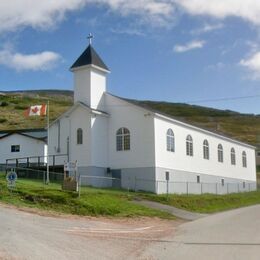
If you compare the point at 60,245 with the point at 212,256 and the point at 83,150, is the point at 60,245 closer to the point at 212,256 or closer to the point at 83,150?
the point at 212,256

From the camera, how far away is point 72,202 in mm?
27172

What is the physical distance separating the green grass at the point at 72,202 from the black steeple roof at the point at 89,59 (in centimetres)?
1589

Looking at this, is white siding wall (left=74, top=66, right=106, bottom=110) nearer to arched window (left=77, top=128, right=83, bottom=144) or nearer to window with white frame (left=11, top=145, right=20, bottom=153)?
arched window (left=77, top=128, right=83, bottom=144)

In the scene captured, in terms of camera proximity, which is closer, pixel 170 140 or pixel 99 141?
pixel 99 141

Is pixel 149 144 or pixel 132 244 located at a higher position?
pixel 149 144

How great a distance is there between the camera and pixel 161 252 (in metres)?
16.0

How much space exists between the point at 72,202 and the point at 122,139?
15606 millimetres

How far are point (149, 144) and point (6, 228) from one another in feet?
76.9

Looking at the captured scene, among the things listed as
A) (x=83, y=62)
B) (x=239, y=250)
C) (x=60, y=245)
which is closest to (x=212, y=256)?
(x=239, y=250)

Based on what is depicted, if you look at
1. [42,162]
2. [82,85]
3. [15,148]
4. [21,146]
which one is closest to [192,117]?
[15,148]

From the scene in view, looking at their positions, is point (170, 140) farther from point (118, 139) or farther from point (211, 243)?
point (211, 243)

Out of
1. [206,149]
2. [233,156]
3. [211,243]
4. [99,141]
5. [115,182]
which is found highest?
[99,141]

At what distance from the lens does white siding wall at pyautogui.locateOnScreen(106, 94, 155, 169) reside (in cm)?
4075

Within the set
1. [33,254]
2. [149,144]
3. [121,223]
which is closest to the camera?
[33,254]
